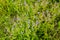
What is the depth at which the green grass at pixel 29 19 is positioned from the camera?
9.12ft

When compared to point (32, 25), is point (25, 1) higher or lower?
higher

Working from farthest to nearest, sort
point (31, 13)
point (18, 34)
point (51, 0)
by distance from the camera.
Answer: point (51, 0)
point (31, 13)
point (18, 34)

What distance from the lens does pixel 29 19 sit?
2879 mm

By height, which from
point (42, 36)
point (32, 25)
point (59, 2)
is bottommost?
point (42, 36)

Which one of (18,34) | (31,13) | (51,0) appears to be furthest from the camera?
(51,0)

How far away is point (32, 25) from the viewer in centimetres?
280

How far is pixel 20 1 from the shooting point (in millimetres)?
3086

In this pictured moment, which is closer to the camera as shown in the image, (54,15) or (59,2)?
(54,15)

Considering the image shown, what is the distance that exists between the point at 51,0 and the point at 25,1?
46 cm

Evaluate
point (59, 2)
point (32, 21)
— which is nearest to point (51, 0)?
point (59, 2)

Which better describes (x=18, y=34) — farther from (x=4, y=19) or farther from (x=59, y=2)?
Result: (x=59, y=2)

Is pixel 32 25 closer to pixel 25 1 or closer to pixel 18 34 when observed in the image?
pixel 18 34

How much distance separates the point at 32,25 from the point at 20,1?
535 millimetres

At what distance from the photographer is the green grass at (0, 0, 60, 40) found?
278 centimetres
